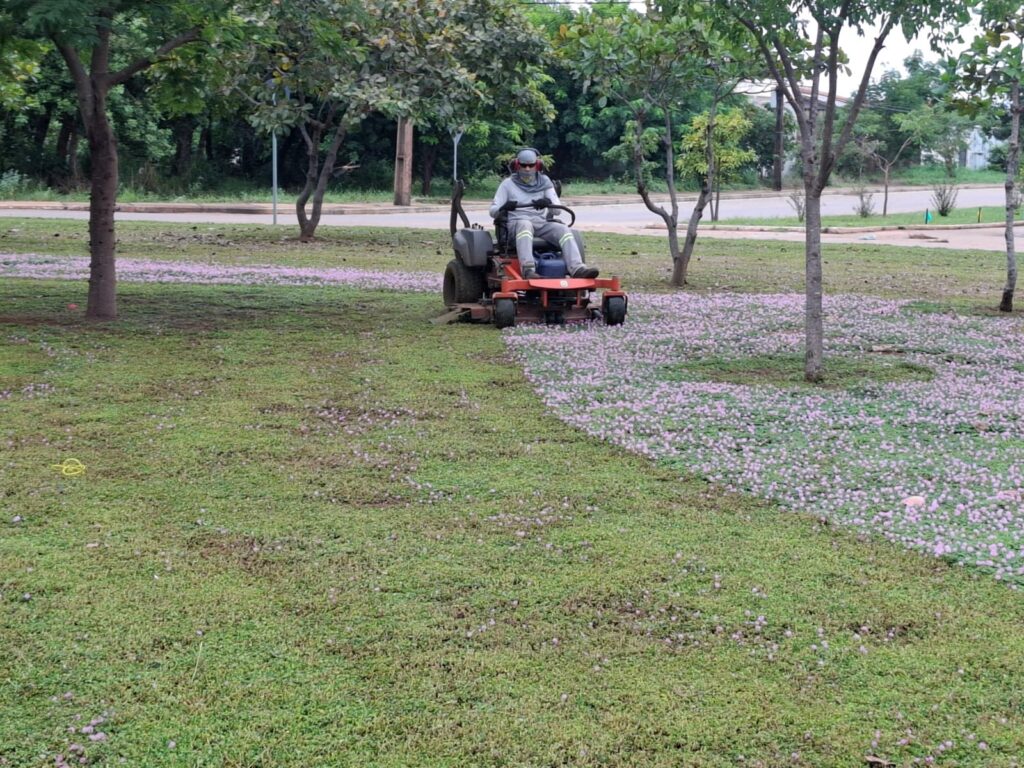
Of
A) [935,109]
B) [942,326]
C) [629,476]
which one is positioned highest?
[935,109]

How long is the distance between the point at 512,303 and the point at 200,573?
728cm

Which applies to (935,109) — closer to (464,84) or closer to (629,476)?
(464,84)

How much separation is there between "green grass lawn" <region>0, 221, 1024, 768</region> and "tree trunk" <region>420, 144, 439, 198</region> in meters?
41.7

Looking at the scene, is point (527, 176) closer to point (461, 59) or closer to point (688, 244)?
point (688, 244)

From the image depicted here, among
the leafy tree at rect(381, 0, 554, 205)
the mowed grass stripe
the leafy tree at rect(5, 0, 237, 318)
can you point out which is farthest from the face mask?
the leafy tree at rect(381, 0, 554, 205)

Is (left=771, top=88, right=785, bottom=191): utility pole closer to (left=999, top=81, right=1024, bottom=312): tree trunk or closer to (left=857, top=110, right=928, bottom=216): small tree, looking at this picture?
(left=857, top=110, right=928, bottom=216): small tree

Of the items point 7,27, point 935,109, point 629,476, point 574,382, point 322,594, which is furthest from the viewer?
point 935,109

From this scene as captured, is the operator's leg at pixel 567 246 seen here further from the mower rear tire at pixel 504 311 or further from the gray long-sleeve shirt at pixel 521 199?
the mower rear tire at pixel 504 311

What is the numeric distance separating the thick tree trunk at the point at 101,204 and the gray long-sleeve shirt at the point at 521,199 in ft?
12.7

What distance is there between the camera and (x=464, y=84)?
19734 mm

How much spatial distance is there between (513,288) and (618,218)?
981 inches

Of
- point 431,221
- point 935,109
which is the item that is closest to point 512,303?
point 431,221

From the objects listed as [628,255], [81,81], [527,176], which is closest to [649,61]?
[527,176]

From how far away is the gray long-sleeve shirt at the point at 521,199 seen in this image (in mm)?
12234
